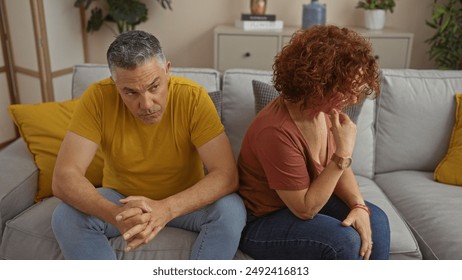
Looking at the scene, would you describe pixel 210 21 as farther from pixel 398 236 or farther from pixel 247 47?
pixel 398 236

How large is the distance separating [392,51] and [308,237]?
190 centimetres

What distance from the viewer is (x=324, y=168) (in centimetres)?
115

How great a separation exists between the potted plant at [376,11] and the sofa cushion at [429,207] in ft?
4.39

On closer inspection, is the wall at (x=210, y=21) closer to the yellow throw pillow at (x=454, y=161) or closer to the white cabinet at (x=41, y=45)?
the white cabinet at (x=41, y=45)

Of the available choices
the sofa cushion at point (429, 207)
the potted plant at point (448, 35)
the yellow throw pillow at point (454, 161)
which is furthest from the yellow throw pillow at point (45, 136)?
the potted plant at point (448, 35)

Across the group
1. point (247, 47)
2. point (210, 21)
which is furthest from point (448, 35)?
point (210, 21)

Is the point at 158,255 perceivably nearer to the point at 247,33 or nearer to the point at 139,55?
the point at 139,55

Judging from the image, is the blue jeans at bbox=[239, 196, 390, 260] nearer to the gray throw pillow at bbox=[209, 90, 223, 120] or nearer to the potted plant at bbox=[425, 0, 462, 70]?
the gray throw pillow at bbox=[209, 90, 223, 120]

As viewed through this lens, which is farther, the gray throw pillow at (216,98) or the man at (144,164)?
the gray throw pillow at (216,98)

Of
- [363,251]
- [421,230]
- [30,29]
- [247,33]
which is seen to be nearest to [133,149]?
[363,251]

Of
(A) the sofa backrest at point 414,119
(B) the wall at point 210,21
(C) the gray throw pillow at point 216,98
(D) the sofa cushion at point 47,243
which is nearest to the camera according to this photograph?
(D) the sofa cushion at point 47,243

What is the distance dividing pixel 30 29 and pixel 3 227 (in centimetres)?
180

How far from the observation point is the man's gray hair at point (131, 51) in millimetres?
1097

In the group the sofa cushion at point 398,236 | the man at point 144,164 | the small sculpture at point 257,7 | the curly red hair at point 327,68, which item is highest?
the small sculpture at point 257,7
